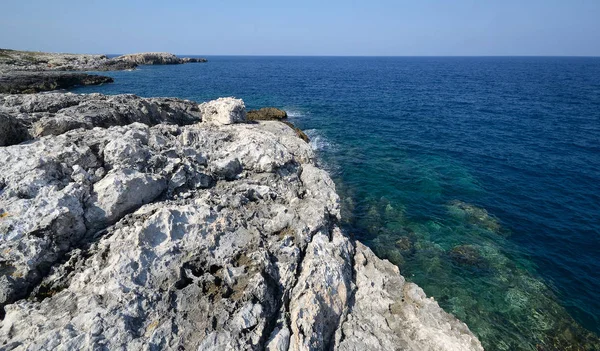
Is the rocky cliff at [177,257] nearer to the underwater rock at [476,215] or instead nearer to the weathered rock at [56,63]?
the underwater rock at [476,215]

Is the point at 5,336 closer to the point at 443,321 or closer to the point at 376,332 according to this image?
the point at 376,332

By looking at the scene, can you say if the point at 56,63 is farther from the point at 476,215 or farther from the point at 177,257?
the point at 476,215

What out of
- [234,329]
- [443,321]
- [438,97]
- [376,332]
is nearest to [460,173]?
[443,321]

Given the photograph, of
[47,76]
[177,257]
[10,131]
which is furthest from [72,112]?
[47,76]

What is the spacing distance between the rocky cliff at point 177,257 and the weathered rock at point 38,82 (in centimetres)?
5562

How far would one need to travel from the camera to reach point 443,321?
40.8 feet

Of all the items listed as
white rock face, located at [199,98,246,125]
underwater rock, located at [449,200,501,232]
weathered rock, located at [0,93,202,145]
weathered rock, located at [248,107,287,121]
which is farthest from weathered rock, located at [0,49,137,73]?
underwater rock, located at [449,200,501,232]

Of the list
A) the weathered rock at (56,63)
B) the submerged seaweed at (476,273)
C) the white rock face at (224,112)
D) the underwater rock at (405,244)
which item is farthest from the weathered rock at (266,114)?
the weathered rock at (56,63)

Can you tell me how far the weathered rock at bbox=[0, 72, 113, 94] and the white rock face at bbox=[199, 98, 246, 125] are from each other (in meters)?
52.1

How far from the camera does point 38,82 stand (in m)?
63.1

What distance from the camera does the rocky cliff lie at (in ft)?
29.8

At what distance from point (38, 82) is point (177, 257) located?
247ft

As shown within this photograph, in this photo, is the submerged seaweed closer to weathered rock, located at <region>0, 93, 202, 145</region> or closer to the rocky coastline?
weathered rock, located at <region>0, 93, 202, 145</region>

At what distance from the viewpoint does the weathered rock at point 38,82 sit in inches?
2200
